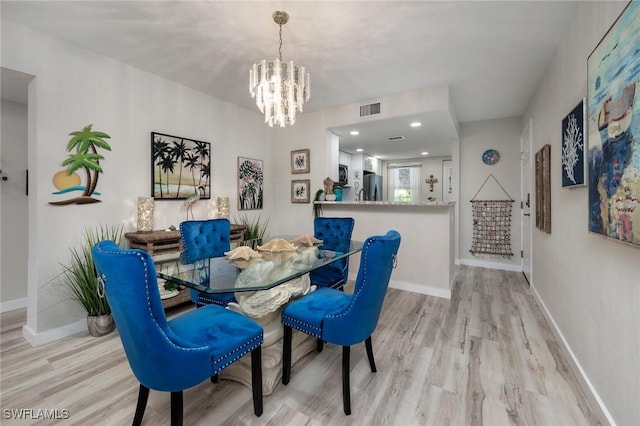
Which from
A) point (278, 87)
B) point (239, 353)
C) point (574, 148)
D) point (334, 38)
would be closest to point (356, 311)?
point (239, 353)

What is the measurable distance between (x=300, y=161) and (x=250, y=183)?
0.85 metres

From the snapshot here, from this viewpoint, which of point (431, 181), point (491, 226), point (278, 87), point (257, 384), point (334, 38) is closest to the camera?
point (257, 384)

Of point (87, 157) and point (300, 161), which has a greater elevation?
point (300, 161)

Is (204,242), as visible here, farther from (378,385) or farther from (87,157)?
(378,385)

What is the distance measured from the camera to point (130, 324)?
1.05 m

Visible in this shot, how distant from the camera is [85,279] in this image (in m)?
2.36

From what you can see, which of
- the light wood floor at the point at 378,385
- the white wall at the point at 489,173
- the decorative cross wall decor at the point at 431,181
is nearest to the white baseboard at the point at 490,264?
the white wall at the point at 489,173

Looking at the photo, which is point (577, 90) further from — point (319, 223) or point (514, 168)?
point (514, 168)

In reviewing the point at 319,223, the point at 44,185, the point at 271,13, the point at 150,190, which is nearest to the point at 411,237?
the point at 319,223

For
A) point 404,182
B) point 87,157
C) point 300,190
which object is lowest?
point 300,190

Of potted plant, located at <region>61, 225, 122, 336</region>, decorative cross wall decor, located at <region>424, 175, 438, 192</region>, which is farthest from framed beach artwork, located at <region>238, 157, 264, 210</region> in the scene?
decorative cross wall decor, located at <region>424, 175, 438, 192</region>

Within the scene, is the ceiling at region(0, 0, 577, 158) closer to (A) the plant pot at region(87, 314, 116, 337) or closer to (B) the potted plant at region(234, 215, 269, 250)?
(B) the potted plant at region(234, 215, 269, 250)

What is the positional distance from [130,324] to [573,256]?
272cm

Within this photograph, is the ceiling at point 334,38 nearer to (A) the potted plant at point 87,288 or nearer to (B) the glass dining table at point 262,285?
(A) the potted plant at point 87,288
